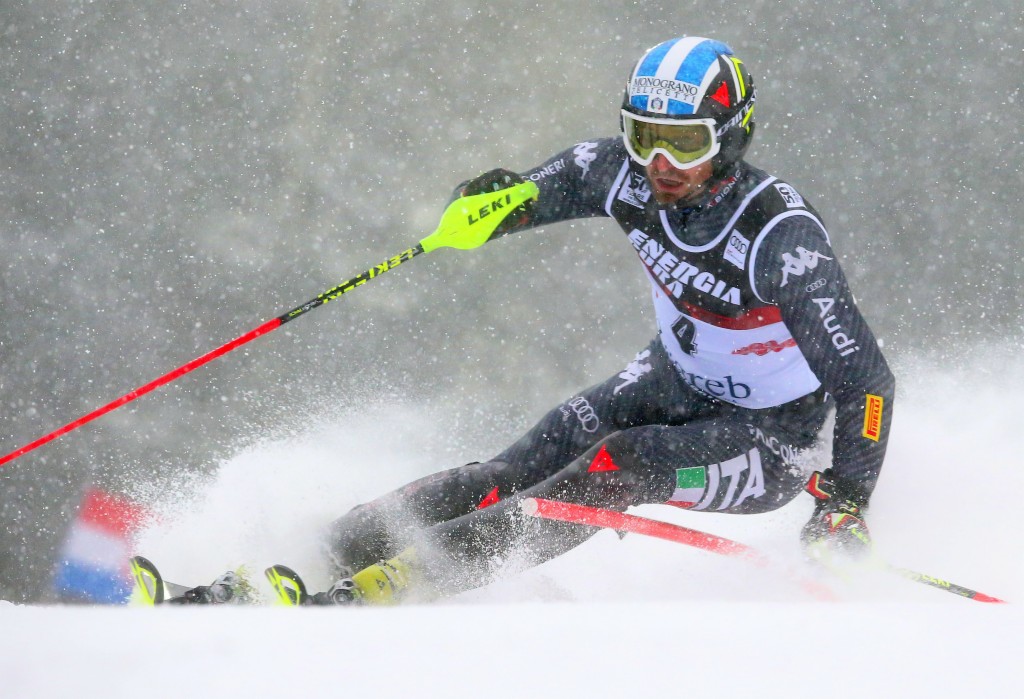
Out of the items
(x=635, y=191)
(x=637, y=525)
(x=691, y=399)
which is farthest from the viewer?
(x=691, y=399)

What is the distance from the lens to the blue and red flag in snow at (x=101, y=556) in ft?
8.78

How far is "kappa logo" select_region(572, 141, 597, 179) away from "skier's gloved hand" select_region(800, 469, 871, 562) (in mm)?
1198

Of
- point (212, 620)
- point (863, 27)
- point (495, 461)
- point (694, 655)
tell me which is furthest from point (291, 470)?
point (863, 27)

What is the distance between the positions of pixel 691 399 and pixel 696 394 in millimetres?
22

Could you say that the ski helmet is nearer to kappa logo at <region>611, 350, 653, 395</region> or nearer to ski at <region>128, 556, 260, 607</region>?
kappa logo at <region>611, 350, 653, 395</region>

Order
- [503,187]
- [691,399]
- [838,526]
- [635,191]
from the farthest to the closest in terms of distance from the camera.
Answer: [503,187] → [691,399] → [635,191] → [838,526]

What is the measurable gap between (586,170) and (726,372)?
0.77 meters

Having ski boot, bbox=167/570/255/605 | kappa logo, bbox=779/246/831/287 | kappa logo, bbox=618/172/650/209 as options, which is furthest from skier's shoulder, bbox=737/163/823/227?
ski boot, bbox=167/570/255/605

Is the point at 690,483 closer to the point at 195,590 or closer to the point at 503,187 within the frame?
the point at 503,187

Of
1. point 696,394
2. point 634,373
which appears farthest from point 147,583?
point 696,394

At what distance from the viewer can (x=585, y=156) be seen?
2.94 m

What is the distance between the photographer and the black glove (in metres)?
2.95

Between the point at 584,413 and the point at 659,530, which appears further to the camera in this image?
the point at 584,413

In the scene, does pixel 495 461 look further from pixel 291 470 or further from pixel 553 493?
pixel 291 470
